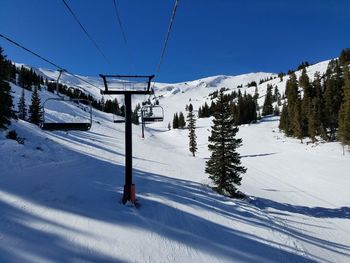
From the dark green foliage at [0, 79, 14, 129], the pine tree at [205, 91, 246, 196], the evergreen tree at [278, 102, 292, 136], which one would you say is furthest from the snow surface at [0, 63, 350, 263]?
the evergreen tree at [278, 102, 292, 136]

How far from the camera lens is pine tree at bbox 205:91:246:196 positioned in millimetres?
22594

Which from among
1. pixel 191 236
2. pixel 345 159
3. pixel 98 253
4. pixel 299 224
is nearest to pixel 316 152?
pixel 345 159

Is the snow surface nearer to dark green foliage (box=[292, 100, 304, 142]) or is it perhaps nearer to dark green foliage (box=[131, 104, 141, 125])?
dark green foliage (box=[131, 104, 141, 125])

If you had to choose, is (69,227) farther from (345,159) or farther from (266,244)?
(345,159)

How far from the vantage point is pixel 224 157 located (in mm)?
23203

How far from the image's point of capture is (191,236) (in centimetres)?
1076

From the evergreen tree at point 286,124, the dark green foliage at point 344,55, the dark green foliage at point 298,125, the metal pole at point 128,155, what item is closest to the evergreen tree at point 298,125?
the dark green foliage at point 298,125

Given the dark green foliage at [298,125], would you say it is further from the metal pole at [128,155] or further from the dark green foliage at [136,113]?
the metal pole at [128,155]

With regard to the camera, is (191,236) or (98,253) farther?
(191,236)

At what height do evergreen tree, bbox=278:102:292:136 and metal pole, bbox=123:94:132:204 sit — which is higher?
evergreen tree, bbox=278:102:292:136

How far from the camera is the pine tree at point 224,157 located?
74.1 ft

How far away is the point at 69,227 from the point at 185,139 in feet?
300

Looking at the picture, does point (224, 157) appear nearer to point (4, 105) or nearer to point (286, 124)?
point (4, 105)

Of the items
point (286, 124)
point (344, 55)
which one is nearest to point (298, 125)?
point (286, 124)
